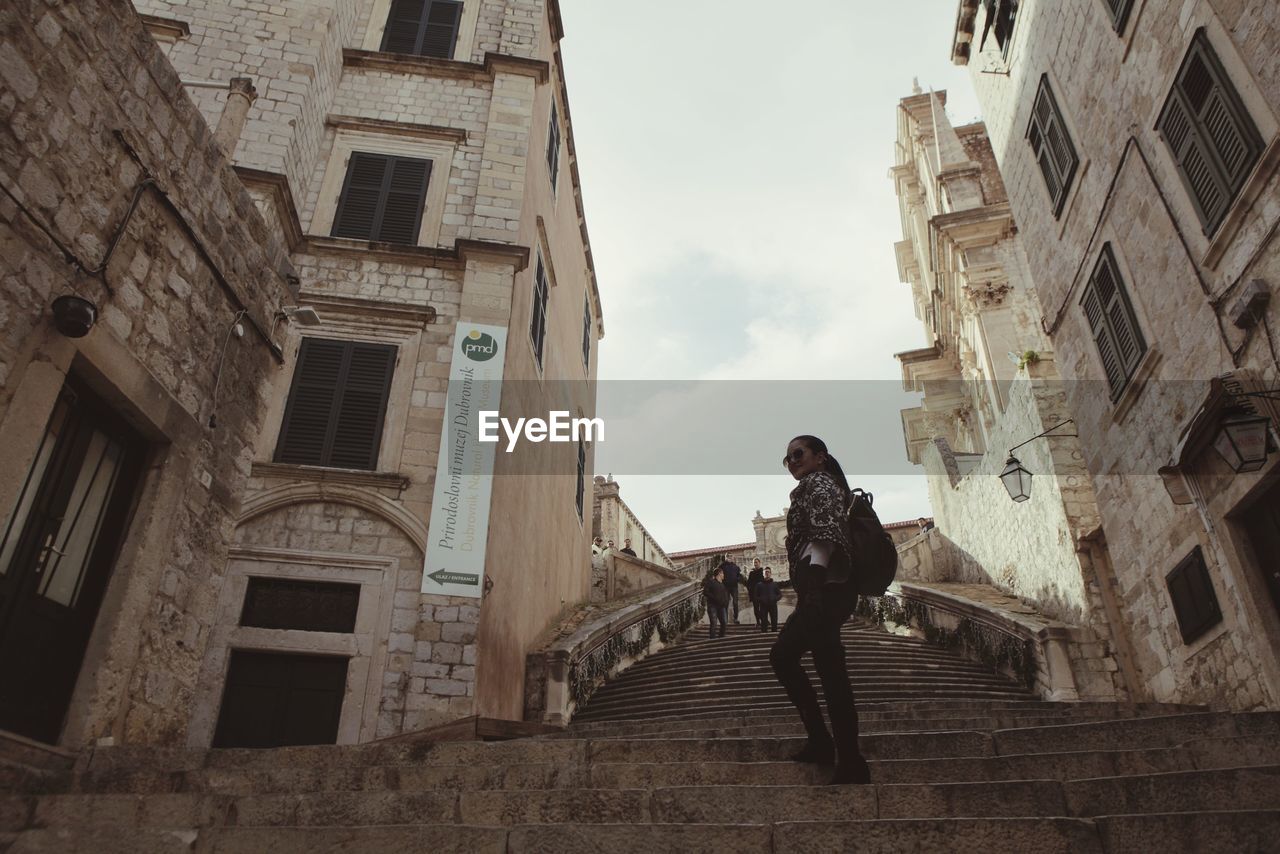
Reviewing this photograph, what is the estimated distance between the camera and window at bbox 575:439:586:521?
64.2ft

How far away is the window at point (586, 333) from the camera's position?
21672 millimetres

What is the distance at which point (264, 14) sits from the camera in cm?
1560

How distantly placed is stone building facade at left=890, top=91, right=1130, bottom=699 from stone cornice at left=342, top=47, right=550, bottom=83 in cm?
1048

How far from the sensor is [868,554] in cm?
454

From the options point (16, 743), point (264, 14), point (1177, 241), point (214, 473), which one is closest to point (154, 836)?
point (16, 743)

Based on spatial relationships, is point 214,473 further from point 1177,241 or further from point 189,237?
point 1177,241

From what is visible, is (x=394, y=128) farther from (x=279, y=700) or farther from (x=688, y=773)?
(x=688, y=773)

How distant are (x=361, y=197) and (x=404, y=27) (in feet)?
15.0

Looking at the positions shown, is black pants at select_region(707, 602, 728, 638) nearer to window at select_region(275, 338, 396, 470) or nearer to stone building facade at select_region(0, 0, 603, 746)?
stone building facade at select_region(0, 0, 603, 746)

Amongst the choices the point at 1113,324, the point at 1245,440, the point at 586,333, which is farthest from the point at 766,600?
the point at 1245,440

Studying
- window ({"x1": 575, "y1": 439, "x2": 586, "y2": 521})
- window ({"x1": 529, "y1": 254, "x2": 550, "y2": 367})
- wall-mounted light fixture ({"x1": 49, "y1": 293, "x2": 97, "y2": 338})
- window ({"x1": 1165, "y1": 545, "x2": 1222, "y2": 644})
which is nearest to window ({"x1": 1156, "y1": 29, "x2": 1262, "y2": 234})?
window ({"x1": 1165, "y1": 545, "x2": 1222, "y2": 644})

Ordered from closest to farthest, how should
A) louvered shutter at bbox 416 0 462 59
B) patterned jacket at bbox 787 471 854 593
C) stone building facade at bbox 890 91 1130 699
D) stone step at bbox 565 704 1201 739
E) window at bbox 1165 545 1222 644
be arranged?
patterned jacket at bbox 787 471 854 593 → stone step at bbox 565 704 1201 739 → window at bbox 1165 545 1222 644 → stone building facade at bbox 890 91 1130 699 → louvered shutter at bbox 416 0 462 59

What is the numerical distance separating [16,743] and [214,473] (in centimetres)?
240

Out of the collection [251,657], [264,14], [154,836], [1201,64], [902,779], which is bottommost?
[154,836]
